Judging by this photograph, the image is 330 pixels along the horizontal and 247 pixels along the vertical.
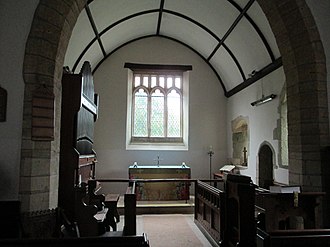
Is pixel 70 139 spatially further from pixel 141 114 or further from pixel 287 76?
pixel 141 114

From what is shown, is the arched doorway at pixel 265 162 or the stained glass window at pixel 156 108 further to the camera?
the stained glass window at pixel 156 108

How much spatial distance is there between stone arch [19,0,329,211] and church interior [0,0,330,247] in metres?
0.01

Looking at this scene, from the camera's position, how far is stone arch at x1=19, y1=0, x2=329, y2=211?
288cm

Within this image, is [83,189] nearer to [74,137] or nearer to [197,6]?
[74,137]

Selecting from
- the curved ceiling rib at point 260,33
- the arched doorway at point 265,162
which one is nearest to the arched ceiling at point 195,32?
→ the curved ceiling rib at point 260,33

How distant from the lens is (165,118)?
8.13 meters

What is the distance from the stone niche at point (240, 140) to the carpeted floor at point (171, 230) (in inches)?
87.3

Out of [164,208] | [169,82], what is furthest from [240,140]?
[164,208]

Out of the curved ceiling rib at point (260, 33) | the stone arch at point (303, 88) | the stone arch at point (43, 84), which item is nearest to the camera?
the stone arch at point (43, 84)

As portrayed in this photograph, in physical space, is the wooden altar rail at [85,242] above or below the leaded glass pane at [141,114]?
below

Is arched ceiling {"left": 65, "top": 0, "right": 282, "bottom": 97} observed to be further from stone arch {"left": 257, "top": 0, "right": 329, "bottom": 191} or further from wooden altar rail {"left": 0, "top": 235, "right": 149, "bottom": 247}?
wooden altar rail {"left": 0, "top": 235, "right": 149, "bottom": 247}

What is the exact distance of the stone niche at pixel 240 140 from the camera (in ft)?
22.3

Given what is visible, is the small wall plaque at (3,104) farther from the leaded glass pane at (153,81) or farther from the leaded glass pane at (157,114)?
the leaded glass pane at (153,81)

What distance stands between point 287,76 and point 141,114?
16.2 feet
